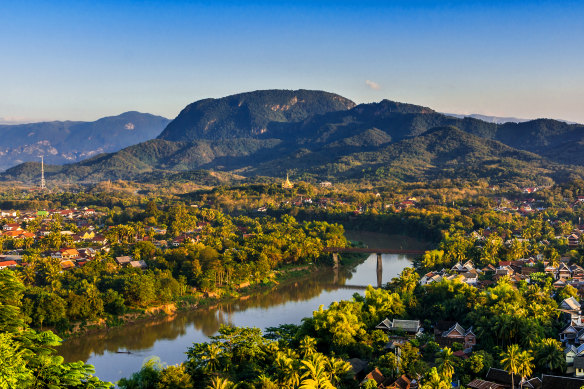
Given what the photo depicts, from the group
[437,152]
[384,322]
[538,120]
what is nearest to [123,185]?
[437,152]

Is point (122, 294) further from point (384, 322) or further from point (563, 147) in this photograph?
point (563, 147)

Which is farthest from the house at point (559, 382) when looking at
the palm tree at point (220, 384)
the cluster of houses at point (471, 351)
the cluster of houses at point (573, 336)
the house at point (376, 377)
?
the palm tree at point (220, 384)

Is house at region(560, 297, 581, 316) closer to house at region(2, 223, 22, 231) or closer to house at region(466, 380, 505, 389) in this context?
house at region(466, 380, 505, 389)

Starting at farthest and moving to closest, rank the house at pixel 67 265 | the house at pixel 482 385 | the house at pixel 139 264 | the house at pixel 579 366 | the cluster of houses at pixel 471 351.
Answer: the house at pixel 139 264, the house at pixel 67 265, the house at pixel 579 366, the cluster of houses at pixel 471 351, the house at pixel 482 385

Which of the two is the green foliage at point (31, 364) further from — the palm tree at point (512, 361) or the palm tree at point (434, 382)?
the palm tree at point (512, 361)

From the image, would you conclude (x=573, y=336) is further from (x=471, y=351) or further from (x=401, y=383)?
(x=401, y=383)

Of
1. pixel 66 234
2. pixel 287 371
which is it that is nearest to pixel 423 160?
pixel 66 234
